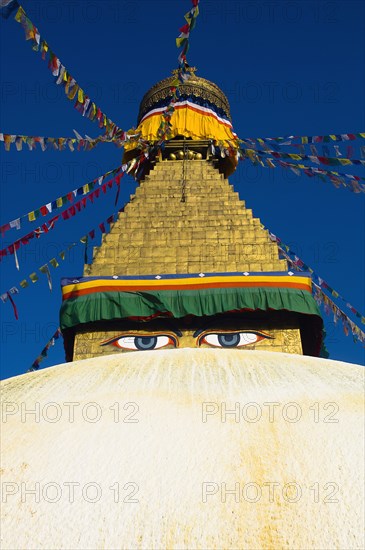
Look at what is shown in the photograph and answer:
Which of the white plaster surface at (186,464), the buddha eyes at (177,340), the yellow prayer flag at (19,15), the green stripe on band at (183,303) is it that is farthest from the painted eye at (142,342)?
the yellow prayer flag at (19,15)

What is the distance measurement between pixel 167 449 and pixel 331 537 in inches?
34.7

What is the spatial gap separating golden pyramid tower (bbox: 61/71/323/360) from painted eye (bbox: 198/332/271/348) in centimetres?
1

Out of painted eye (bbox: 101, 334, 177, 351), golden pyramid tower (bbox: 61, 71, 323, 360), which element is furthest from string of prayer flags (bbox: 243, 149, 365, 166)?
painted eye (bbox: 101, 334, 177, 351)

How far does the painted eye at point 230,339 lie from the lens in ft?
23.5

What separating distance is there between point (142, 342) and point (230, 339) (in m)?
1.17

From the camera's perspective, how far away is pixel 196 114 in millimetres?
12117

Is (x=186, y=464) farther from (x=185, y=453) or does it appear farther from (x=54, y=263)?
(x=54, y=263)

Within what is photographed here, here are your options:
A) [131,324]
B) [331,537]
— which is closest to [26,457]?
[331,537]

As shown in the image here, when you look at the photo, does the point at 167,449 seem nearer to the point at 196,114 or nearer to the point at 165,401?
the point at 165,401

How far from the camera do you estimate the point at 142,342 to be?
23.3ft

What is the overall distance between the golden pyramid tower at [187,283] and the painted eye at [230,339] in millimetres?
15

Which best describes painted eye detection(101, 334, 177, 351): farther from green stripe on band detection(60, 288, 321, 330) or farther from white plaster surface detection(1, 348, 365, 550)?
white plaster surface detection(1, 348, 365, 550)

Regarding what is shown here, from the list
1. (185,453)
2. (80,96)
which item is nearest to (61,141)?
(80,96)

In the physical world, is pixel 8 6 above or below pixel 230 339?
above
